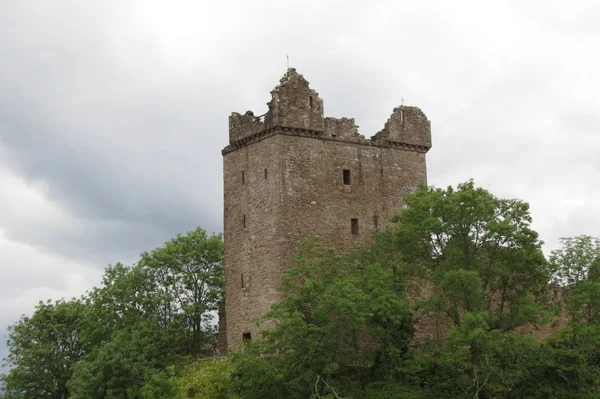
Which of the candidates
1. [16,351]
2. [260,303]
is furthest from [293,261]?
[16,351]

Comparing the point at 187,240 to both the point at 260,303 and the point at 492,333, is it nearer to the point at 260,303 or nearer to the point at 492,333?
the point at 260,303

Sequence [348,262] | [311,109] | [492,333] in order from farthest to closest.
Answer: [311,109] → [348,262] → [492,333]

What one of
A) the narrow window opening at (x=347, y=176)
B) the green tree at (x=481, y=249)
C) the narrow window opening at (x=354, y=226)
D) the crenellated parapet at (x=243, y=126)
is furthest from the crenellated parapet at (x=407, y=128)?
the green tree at (x=481, y=249)

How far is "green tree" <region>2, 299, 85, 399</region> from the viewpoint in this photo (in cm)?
5353

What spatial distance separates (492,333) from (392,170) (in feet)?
43.6

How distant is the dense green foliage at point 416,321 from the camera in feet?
134

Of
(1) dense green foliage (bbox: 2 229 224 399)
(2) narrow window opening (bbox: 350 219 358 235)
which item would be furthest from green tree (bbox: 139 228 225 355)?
(2) narrow window opening (bbox: 350 219 358 235)

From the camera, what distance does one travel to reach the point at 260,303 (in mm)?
47531

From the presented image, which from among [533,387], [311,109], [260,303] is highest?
[311,109]

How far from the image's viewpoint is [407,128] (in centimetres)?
5212

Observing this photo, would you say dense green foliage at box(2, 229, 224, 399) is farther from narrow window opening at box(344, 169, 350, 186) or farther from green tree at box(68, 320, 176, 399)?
narrow window opening at box(344, 169, 350, 186)

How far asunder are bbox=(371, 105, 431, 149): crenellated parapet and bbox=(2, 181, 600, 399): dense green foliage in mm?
6964

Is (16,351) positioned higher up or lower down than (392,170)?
lower down

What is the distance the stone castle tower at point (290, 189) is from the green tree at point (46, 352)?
9.61m
